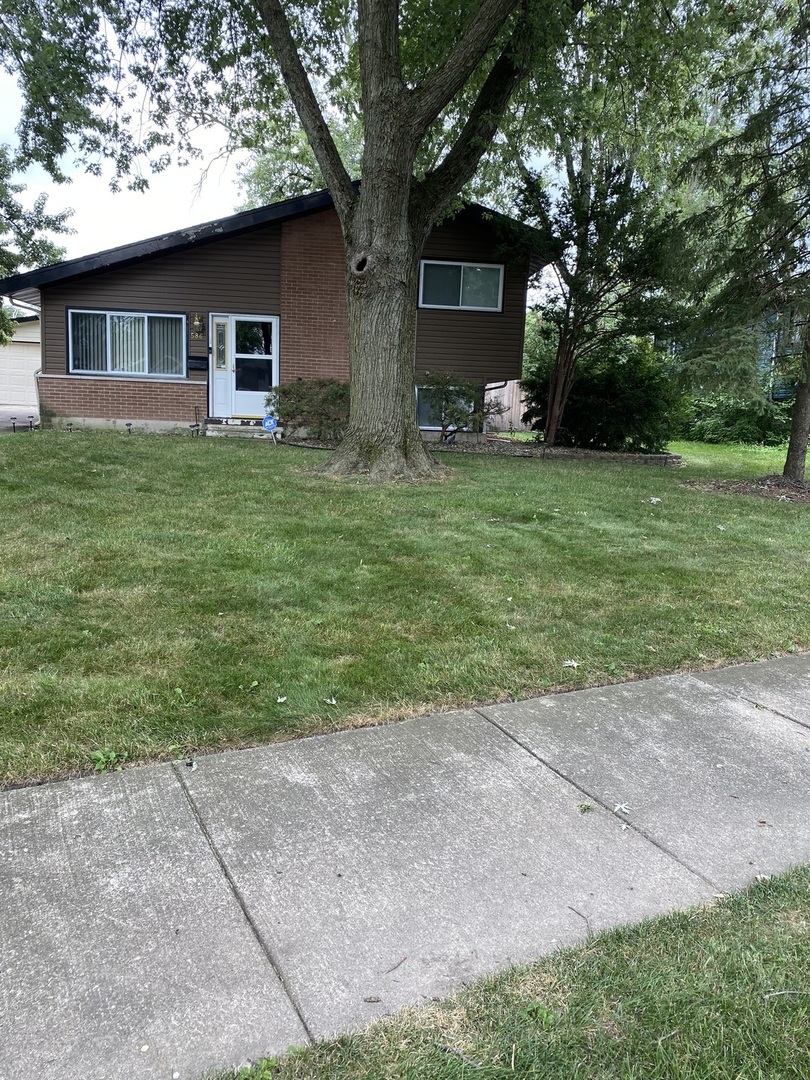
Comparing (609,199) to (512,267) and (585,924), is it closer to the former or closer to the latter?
(512,267)

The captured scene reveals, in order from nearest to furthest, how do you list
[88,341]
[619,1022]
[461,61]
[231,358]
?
1. [619,1022]
2. [461,61]
3. [88,341]
4. [231,358]

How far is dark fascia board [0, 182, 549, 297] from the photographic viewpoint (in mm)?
14648

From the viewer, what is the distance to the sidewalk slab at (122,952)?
1696 mm

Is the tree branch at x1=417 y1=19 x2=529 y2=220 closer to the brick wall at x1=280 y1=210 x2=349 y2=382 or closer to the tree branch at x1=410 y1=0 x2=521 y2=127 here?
the tree branch at x1=410 y1=0 x2=521 y2=127

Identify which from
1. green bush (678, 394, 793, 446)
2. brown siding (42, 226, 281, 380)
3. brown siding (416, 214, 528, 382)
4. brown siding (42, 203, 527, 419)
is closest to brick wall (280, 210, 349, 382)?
brown siding (42, 203, 527, 419)

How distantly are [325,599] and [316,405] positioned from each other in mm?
9274

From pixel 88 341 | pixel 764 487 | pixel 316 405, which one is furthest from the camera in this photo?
pixel 88 341

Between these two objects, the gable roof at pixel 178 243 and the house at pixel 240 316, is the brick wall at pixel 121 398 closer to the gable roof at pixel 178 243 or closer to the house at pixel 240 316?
the house at pixel 240 316

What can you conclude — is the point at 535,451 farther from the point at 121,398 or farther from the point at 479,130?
the point at 121,398

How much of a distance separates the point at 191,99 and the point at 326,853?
14691 mm

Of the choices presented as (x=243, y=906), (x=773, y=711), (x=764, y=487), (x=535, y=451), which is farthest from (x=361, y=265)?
(x=243, y=906)

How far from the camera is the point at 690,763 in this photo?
3.11m

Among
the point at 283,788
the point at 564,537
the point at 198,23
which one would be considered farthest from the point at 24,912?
the point at 198,23

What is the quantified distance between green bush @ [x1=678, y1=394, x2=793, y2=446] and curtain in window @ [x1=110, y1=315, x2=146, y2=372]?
46.4 ft
